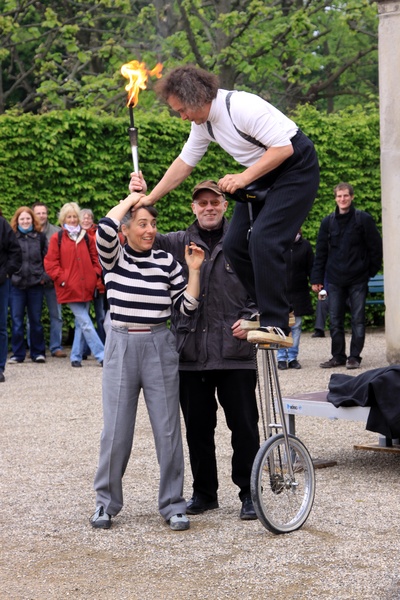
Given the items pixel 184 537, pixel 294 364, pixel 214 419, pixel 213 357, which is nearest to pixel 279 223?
pixel 213 357

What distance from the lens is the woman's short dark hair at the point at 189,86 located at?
532 cm

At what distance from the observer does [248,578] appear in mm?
5047

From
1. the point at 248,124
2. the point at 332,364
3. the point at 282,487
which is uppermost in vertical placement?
the point at 248,124

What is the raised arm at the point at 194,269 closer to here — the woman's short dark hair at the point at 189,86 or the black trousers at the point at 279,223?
the black trousers at the point at 279,223

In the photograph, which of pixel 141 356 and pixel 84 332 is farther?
pixel 84 332

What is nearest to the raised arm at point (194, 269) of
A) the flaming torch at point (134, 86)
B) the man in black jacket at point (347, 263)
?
the flaming torch at point (134, 86)

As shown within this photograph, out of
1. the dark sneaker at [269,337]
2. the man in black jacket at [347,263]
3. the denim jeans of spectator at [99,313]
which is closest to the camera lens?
the dark sneaker at [269,337]

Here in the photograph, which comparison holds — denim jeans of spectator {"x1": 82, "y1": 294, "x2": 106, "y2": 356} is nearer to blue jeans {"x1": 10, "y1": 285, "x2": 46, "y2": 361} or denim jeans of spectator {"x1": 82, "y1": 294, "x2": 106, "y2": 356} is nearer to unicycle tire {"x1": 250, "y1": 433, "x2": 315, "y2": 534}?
blue jeans {"x1": 10, "y1": 285, "x2": 46, "y2": 361}

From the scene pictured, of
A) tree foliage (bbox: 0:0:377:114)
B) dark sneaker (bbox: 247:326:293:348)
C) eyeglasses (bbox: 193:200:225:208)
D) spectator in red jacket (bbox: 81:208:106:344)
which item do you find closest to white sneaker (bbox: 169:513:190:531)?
dark sneaker (bbox: 247:326:293:348)

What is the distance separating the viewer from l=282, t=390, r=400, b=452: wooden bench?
24.0 feet

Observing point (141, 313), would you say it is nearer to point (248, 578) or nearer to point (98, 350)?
point (248, 578)

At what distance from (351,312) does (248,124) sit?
809 cm

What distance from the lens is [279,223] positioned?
5336 mm

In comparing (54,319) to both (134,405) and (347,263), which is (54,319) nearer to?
(347,263)
